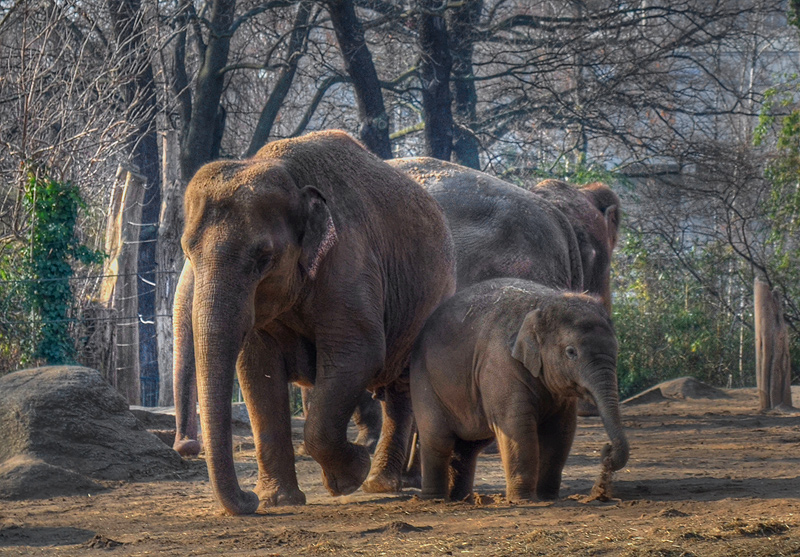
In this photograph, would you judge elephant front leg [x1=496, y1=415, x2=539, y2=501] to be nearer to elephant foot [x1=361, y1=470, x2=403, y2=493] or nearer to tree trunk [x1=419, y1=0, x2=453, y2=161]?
elephant foot [x1=361, y1=470, x2=403, y2=493]

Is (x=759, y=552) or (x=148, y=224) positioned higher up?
(x=148, y=224)

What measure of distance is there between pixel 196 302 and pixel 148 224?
13.4 meters

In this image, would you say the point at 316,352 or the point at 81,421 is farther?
the point at 81,421

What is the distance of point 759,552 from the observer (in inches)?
179

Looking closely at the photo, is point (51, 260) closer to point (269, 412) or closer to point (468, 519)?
point (269, 412)

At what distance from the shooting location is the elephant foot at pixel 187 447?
10586 millimetres

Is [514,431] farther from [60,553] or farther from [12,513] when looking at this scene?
[12,513]

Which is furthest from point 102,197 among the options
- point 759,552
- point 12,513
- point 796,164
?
point 759,552

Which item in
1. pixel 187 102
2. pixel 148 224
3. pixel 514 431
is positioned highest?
pixel 187 102

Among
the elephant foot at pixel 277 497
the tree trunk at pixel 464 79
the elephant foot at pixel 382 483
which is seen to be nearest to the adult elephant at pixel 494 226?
the elephant foot at pixel 382 483

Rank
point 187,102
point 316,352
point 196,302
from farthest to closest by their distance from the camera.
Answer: point 187,102, point 316,352, point 196,302

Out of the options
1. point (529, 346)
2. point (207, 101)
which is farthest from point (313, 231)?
point (207, 101)

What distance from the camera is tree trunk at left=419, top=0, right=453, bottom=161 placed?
57.4 feet

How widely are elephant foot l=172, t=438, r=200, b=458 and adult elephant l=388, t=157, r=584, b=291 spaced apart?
2966 mm
